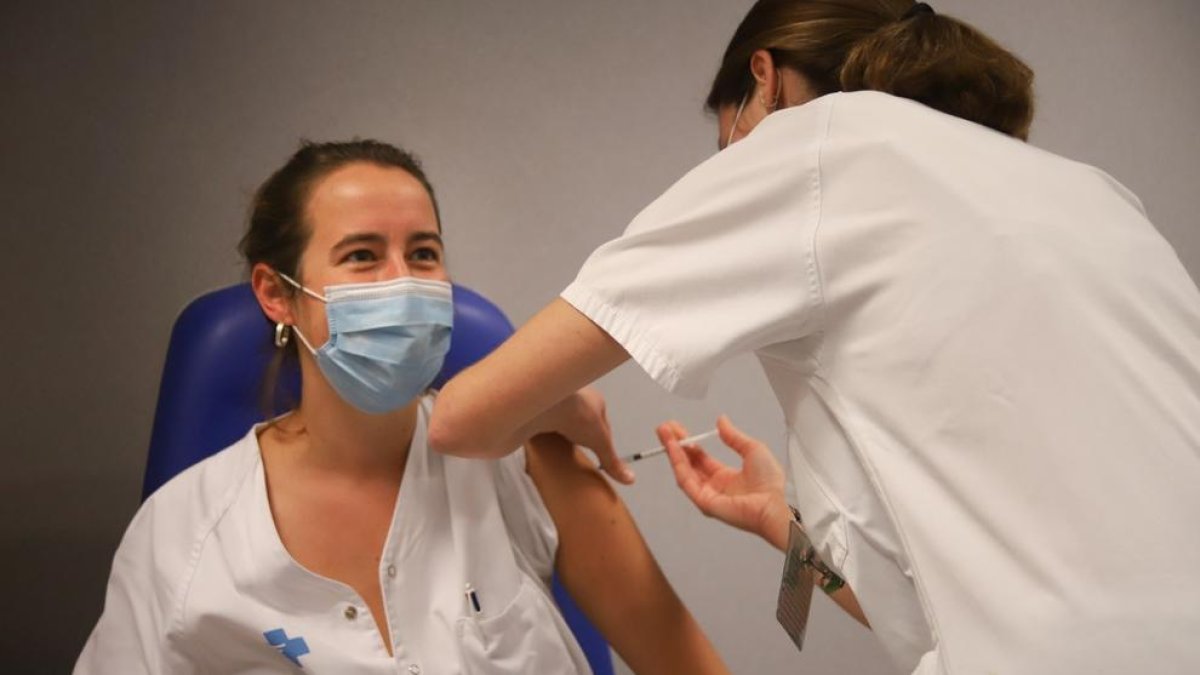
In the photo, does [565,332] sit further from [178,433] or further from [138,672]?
[178,433]

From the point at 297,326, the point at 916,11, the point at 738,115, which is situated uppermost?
the point at 916,11

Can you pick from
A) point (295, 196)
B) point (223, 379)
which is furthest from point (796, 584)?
point (223, 379)

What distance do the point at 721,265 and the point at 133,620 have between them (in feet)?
3.54

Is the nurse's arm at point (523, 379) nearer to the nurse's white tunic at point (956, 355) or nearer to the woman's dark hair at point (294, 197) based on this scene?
the nurse's white tunic at point (956, 355)

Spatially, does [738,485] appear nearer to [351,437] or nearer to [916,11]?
[351,437]

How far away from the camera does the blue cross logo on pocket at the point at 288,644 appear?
144 cm

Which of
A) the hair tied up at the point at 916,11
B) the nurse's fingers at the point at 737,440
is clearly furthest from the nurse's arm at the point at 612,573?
the hair tied up at the point at 916,11

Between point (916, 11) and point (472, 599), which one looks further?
point (472, 599)

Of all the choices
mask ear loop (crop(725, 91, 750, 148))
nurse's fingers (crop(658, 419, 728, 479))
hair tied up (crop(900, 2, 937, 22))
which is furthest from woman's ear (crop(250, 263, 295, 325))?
hair tied up (crop(900, 2, 937, 22))

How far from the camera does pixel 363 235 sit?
1.53m

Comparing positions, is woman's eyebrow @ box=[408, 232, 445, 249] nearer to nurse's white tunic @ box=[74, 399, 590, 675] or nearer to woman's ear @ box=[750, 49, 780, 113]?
nurse's white tunic @ box=[74, 399, 590, 675]

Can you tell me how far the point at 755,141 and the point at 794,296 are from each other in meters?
0.18

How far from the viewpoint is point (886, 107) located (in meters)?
1.05

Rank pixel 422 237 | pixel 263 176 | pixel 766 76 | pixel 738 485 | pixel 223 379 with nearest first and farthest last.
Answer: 1. pixel 766 76
2. pixel 422 237
3. pixel 738 485
4. pixel 223 379
5. pixel 263 176
